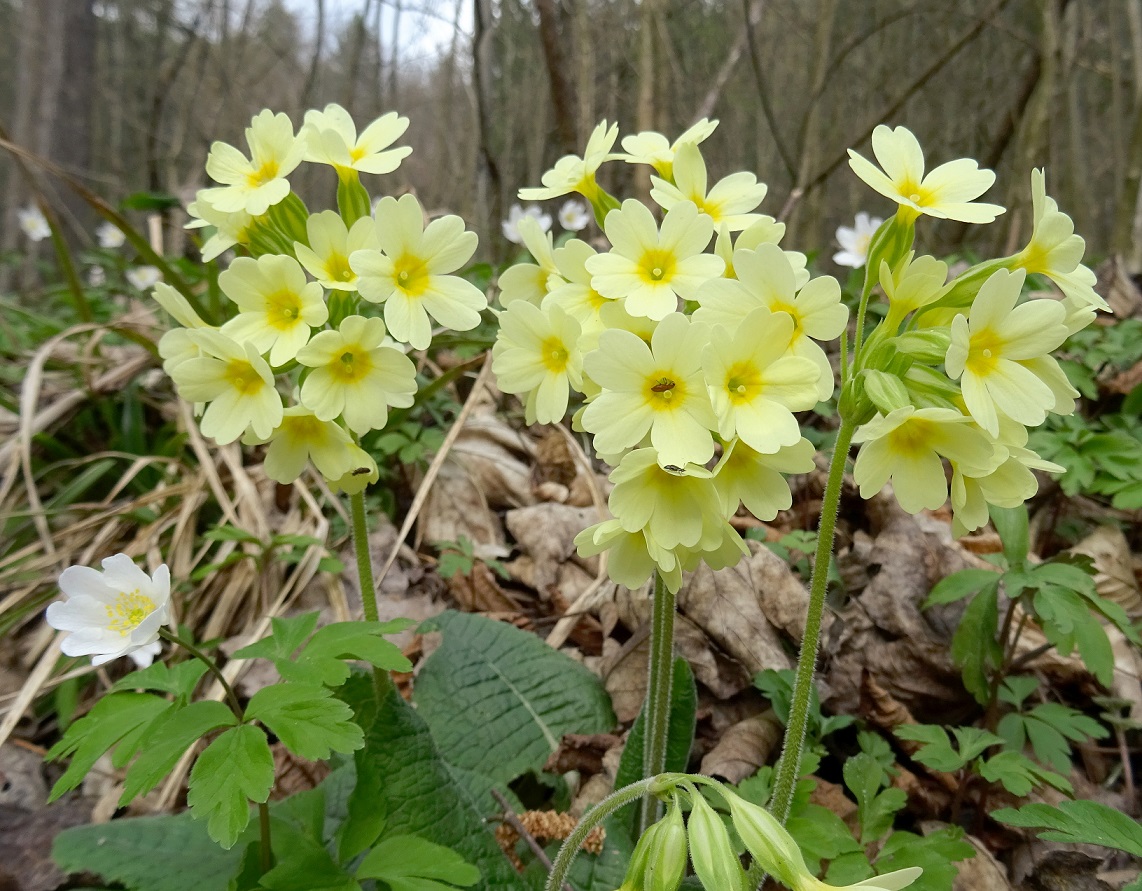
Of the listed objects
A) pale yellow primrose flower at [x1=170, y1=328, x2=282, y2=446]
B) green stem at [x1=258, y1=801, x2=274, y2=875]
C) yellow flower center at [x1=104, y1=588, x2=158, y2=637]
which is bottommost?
green stem at [x1=258, y1=801, x2=274, y2=875]

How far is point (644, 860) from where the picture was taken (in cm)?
99

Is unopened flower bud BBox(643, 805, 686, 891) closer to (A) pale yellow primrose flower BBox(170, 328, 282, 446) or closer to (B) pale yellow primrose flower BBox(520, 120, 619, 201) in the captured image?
(A) pale yellow primrose flower BBox(170, 328, 282, 446)

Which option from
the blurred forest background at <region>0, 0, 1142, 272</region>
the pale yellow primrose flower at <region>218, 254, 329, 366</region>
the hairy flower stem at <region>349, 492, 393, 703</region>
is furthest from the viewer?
the blurred forest background at <region>0, 0, 1142, 272</region>

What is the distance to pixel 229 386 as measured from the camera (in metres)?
1.27

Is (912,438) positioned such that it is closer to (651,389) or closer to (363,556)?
(651,389)

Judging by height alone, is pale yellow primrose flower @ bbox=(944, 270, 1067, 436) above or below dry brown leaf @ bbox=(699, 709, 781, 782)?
above

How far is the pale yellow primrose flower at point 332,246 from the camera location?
1.28m

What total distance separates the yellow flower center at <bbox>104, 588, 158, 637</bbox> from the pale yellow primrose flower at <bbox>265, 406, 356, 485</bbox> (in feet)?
1.16

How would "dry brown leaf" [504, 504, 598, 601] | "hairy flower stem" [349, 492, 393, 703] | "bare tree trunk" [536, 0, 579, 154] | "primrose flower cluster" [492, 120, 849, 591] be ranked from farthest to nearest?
"bare tree trunk" [536, 0, 579, 154] < "dry brown leaf" [504, 504, 598, 601] < "hairy flower stem" [349, 492, 393, 703] < "primrose flower cluster" [492, 120, 849, 591]

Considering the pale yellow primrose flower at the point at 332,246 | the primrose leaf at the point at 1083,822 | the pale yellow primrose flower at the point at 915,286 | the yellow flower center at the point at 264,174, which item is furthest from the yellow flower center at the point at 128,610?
the primrose leaf at the point at 1083,822

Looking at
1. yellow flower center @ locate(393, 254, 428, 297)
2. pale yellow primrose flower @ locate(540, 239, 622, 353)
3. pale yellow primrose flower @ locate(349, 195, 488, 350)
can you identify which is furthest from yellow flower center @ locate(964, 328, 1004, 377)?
yellow flower center @ locate(393, 254, 428, 297)

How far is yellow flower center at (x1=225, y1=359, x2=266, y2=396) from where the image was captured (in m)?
1.25

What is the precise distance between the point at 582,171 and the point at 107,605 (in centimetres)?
114

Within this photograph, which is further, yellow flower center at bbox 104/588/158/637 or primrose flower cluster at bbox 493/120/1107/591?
yellow flower center at bbox 104/588/158/637
